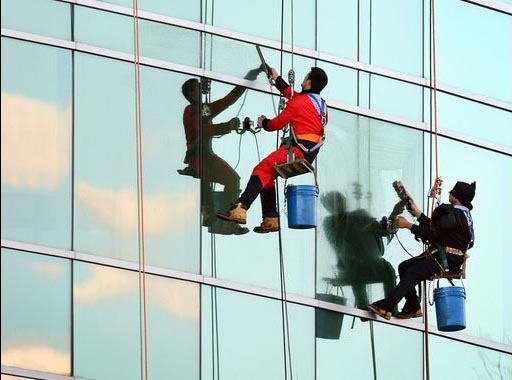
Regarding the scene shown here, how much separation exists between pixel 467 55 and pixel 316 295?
10.2 feet

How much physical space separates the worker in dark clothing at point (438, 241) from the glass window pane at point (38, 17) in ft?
11.8

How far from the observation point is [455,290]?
69.8 feet

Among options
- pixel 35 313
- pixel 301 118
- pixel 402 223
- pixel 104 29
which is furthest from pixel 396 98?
pixel 35 313

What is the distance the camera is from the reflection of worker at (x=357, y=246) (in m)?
21.8

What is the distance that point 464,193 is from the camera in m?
21.5

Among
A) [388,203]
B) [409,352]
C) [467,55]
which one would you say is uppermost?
[467,55]

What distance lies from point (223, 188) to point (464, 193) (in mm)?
2152

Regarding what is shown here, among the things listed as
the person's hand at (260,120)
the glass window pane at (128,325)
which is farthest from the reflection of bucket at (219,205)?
the person's hand at (260,120)

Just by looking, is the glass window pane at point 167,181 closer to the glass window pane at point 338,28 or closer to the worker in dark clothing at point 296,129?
the worker in dark clothing at point 296,129

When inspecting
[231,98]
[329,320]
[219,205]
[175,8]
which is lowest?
[329,320]

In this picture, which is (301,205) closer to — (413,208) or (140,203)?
(140,203)

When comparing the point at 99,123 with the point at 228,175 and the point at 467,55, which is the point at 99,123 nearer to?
A: the point at 228,175

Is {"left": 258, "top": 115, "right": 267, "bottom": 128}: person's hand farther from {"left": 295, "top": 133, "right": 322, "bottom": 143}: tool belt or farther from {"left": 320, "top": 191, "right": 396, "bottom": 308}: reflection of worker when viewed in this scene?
{"left": 320, "top": 191, "right": 396, "bottom": 308}: reflection of worker

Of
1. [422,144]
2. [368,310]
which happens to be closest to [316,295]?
[368,310]
